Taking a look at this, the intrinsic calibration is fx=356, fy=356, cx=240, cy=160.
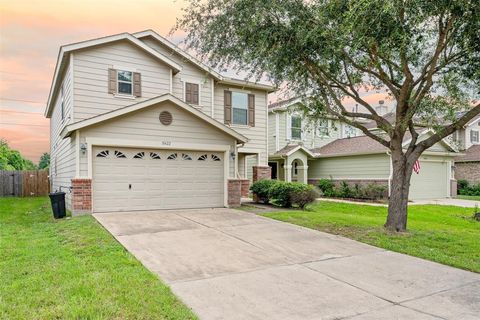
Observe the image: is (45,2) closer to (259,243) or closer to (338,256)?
(259,243)

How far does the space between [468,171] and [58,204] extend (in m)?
28.5

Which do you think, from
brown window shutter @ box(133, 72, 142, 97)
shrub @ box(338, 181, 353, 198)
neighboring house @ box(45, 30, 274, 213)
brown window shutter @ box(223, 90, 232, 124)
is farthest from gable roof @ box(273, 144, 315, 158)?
brown window shutter @ box(133, 72, 142, 97)

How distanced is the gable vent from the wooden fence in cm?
1361

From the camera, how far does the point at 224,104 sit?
→ 60.7 ft

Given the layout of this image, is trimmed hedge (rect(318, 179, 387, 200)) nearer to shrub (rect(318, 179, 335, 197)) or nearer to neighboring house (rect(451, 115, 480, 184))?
shrub (rect(318, 179, 335, 197))

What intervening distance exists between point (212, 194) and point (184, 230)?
192 inches

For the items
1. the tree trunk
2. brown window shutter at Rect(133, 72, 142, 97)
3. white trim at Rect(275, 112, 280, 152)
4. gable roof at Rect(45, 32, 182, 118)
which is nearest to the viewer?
the tree trunk

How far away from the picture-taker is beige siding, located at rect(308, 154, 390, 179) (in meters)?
20.1

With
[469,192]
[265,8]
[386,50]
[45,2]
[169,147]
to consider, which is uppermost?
[45,2]

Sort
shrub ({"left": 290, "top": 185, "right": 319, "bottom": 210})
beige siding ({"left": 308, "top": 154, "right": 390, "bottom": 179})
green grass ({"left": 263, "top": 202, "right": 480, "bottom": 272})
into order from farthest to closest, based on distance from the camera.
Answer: beige siding ({"left": 308, "top": 154, "right": 390, "bottom": 179}) → shrub ({"left": 290, "top": 185, "right": 319, "bottom": 210}) → green grass ({"left": 263, "top": 202, "right": 480, "bottom": 272})

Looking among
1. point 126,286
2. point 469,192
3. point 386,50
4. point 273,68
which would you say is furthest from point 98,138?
point 469,192

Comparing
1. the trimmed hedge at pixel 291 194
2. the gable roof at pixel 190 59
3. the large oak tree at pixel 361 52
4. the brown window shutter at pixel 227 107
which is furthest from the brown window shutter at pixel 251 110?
the large oak tree at pixel 361 52

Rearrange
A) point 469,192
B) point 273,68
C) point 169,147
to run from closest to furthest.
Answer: point 273,68, point 169,147, point 469,192

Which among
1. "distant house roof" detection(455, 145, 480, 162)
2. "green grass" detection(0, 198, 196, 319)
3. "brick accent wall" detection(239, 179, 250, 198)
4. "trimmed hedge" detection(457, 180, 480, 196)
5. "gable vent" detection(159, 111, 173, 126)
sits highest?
"gable vent" detection(159, 111, 173, 126)
